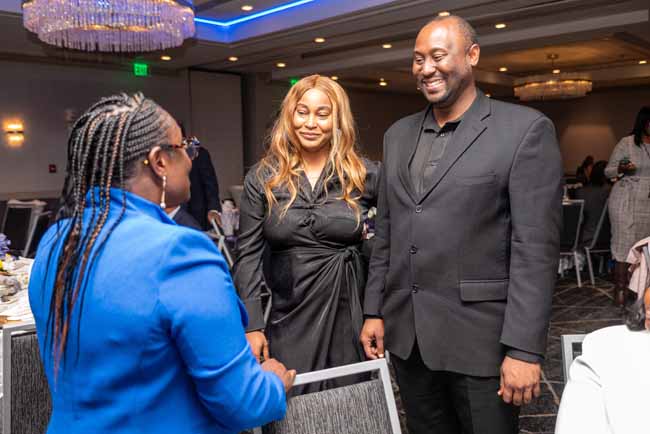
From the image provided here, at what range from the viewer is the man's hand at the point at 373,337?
1.82 metres

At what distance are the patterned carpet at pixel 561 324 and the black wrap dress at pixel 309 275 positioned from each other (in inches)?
48.9

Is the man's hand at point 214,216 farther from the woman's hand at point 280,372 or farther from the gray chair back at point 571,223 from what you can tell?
the woman's hand at point 280,372

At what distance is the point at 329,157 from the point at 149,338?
46.8 inches

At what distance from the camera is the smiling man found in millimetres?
1529

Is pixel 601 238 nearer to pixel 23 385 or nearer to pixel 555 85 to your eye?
pixel 555 85

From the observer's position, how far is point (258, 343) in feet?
6.19

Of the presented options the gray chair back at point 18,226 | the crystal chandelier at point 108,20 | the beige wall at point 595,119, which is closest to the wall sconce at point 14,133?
the crystal chandelier at point 108,20

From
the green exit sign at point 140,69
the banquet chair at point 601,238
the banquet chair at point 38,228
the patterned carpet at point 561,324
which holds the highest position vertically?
the green exit sign at point 140,69

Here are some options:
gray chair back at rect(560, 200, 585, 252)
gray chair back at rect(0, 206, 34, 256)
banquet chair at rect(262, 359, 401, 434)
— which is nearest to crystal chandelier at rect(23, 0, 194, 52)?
gray chair back at rect(0, 206, 34, 256)

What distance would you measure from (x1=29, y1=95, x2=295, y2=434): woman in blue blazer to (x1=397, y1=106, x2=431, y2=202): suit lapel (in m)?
0.78

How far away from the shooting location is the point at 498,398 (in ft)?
5.28

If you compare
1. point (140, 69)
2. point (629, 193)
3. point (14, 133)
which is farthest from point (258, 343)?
point (140, 69)

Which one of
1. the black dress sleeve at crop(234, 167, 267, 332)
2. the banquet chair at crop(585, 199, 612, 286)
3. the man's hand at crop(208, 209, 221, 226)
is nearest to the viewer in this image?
the black dress sleeve at crop(234, 167, 267, 332)

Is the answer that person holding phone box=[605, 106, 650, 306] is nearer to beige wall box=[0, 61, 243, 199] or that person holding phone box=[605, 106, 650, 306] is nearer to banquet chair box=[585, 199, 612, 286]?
banquet chair box=[585, 199, 612, 286]
